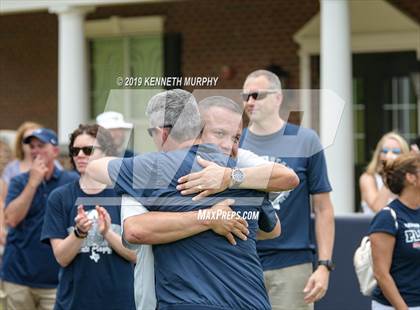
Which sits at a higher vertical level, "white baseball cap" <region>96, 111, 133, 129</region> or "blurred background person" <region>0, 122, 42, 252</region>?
"white baseball cap" <region>96, 111, 133, 129</region>

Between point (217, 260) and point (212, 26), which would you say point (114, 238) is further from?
point (212, 26)

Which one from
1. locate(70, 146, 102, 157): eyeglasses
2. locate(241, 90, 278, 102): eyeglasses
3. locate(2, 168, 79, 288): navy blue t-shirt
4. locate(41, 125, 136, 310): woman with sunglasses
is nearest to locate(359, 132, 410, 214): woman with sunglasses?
locate(2, 168, 79, 288): navy blue t-shirt

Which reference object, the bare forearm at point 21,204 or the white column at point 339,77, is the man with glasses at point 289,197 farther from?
the white column at point 339,77

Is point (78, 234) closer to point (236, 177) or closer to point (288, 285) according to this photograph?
point (288, 285)

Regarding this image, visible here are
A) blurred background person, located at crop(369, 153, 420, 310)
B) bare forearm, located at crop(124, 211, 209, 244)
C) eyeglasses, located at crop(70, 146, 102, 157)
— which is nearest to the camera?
bare forearm, located at crop(124, 211, 209, 244)

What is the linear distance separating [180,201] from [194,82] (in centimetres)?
74

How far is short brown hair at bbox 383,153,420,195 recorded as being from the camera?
5543 millimetres

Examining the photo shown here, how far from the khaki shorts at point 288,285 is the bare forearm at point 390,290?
0.44m

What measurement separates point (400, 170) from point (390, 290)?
2.44ft

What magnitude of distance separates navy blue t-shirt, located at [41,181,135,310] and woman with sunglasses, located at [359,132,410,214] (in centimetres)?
307

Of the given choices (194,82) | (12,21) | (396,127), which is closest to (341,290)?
(194,82)

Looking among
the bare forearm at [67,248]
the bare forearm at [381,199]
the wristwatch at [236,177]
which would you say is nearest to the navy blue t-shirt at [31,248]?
the bare forearm at [67,248]

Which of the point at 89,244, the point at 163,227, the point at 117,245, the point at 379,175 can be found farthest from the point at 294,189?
the point at 379,175

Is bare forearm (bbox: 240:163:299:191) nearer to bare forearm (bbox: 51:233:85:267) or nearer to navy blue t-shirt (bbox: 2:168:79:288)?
bare forearm (bbox: 51:233:85:267)
